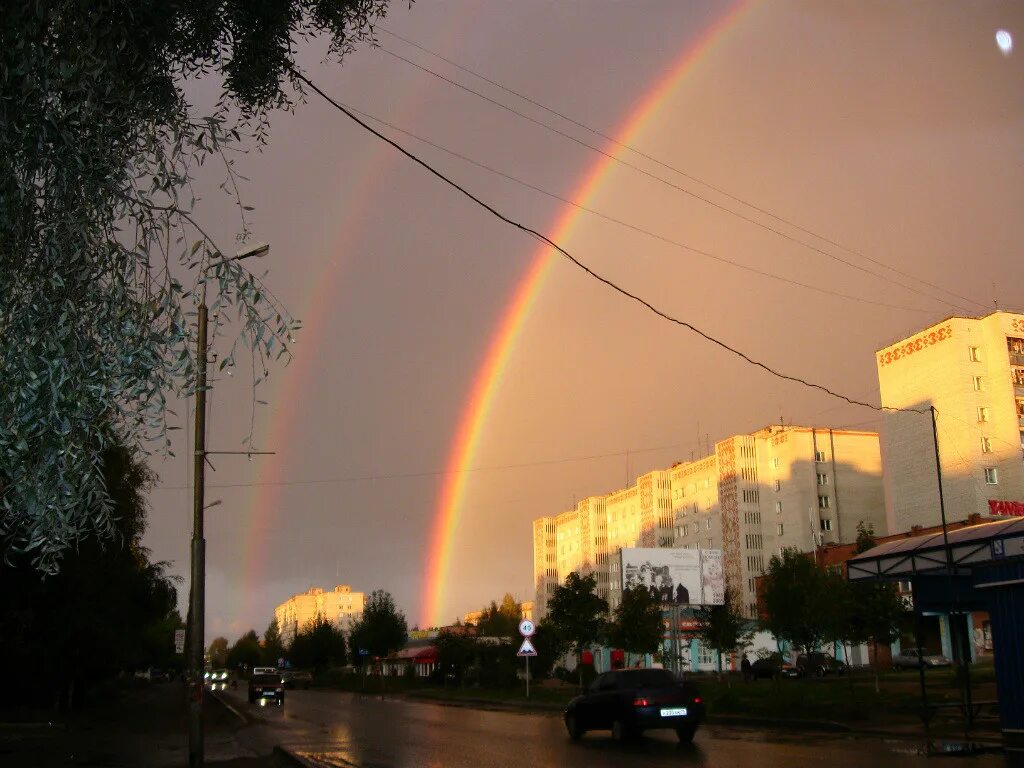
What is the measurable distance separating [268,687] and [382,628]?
1921 inches

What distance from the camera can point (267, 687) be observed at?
168 feet

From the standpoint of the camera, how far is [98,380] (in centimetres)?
616

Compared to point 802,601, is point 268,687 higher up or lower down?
lower down

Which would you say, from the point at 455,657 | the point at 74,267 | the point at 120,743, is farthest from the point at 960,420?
the point at 74,267

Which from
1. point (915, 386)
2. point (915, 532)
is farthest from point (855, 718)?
point (915, 386)

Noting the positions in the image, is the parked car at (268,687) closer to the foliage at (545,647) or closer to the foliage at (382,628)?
the foliage at (545,647)

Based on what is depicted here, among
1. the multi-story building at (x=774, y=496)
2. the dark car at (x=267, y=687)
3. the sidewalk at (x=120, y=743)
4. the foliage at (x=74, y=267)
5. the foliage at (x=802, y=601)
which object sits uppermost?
the multi-story building at (x=774, y=496)

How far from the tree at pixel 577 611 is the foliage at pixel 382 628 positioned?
43627mm

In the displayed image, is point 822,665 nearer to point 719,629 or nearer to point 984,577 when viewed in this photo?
point 719,629

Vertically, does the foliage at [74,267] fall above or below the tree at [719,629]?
above

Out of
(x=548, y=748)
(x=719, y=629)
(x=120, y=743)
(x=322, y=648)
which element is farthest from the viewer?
(x=322, y=648)

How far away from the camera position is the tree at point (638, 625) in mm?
58000

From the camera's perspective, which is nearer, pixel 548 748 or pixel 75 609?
pixel 548 748

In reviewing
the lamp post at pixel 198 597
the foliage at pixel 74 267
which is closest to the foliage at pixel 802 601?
the lamp post at pixel 198 597
